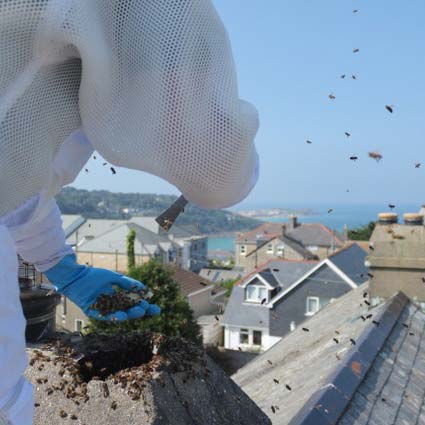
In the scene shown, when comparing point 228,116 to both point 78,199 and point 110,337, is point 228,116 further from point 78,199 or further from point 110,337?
point 78,199

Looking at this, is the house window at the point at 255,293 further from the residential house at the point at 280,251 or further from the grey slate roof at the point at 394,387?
the grey slate roof at the point at 394,387

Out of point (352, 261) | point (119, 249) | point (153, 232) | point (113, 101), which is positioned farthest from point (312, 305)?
point (153, 232)

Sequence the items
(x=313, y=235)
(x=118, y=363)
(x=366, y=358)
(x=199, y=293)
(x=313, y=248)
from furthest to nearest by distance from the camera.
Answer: (x=313, y=235) → (x=313, y=248) → (x=199, y=293) → (x=366, y=358) → (x=118, y=363)

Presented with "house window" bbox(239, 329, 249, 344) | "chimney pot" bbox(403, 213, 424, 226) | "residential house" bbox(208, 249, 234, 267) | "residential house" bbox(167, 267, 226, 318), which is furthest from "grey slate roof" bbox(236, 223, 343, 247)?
"chimney pot" bbox(403, 213, 424, 226)

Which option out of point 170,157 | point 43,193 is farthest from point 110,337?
point 170,157

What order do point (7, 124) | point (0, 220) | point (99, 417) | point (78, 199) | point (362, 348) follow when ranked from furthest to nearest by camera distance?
point (78, 199) < point (362, 348) < point (99, 417) < point (0, 220) < point (7, 124)

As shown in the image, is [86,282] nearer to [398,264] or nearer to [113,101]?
[113,101]

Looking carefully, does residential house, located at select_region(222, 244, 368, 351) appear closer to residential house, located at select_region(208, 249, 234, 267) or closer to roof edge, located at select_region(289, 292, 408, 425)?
roof edge, located at select_region(289, 292, 408, 425)
